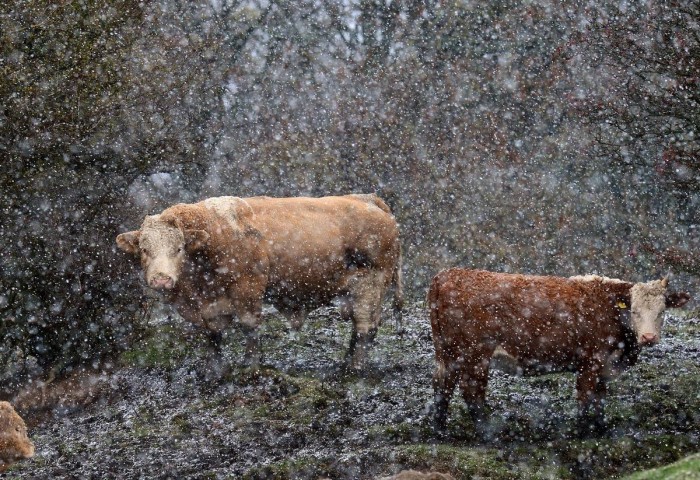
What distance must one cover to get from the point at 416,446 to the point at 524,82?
14.7 metres

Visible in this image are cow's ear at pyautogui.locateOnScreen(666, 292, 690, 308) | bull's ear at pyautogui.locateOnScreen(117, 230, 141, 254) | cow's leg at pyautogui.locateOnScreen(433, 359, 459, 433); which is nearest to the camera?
cow's ear at pyautogui.locateOnScreen(666, 292, 690, 308)

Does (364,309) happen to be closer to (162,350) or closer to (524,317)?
(162,350)

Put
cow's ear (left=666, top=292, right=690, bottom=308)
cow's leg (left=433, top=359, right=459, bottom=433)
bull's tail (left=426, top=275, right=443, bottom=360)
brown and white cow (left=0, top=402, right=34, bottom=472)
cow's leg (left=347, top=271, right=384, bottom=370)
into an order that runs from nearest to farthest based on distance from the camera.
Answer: brown and white cow (left=0, top=402, right=34, bottom=472), cow's ear (left=666, top=292, right=690, bottom=308), cow's leg (left=433, top=359, right=459, bottom=433), bull's tail (left=426, top=275, right=443, bottom=360), cow's leg (left=347, top=271, right=384, bottom=370)

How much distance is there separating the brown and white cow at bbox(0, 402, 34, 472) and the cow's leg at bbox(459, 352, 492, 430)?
12.9ft

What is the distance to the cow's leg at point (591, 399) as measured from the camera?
28.0 feet

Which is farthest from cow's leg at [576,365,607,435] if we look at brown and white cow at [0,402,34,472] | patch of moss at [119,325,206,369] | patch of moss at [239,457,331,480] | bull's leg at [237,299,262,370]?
patch of moss at [119,325,206,369]

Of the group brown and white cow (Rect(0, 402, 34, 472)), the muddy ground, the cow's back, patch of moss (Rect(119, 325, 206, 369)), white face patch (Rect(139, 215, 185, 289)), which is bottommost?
patch of moss (Rect(119, 325, 206, 369))

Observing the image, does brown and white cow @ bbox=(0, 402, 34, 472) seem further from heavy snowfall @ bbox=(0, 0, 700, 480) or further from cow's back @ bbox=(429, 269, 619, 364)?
cow's back @ bbox=(429, 269, 619, 364)

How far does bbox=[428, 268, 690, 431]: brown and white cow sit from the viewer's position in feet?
27.8

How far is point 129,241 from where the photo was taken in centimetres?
1030

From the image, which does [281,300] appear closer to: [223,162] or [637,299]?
[637,299]

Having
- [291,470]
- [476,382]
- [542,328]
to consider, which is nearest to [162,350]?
[291,470]

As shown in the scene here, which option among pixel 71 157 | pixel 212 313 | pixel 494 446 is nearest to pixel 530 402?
pixel 494 446

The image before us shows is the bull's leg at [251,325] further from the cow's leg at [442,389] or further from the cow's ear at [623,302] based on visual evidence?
the cow's ear at [623,302]
